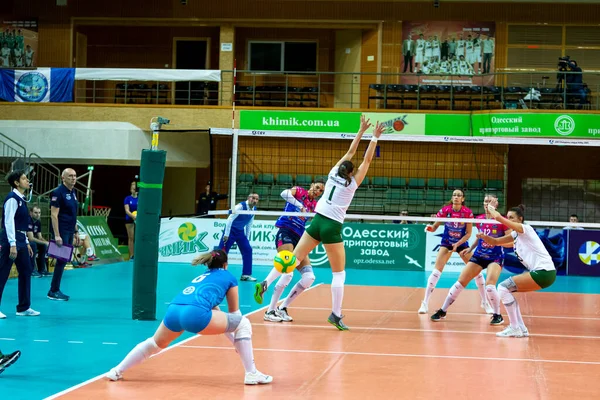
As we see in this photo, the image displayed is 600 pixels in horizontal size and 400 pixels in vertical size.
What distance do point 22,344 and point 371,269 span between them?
11815 mm

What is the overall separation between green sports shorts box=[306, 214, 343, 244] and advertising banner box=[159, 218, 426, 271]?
9.81 meters

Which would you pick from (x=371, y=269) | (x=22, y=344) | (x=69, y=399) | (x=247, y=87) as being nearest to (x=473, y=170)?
(x=371, y=269)

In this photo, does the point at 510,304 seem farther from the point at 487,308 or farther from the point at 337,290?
the point at 487,308

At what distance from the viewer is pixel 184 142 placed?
77.2ft

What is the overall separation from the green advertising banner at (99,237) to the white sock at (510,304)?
10.7 meters

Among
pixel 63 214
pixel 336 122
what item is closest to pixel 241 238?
pixel 63 214

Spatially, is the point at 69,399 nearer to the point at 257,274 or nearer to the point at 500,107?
the point at 257,274

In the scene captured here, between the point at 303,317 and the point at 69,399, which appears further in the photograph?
the point at 303,317

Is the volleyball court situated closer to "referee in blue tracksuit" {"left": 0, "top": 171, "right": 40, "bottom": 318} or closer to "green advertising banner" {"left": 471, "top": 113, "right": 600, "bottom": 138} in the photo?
"referee in blue tracksuit" {"left": 0, "top": 171, "right": 40, "bottom": 318}

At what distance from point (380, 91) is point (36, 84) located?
9.42 metres

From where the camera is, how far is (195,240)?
19062 millimetres

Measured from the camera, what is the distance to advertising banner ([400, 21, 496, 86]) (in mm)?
25266

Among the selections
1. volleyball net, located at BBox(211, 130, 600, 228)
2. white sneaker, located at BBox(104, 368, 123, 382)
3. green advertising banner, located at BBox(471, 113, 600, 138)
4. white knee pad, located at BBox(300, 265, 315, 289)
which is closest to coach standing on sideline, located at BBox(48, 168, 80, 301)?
white knee pad, located at BBox(300, 265, 315, 289)

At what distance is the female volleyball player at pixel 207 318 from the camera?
5.93m
